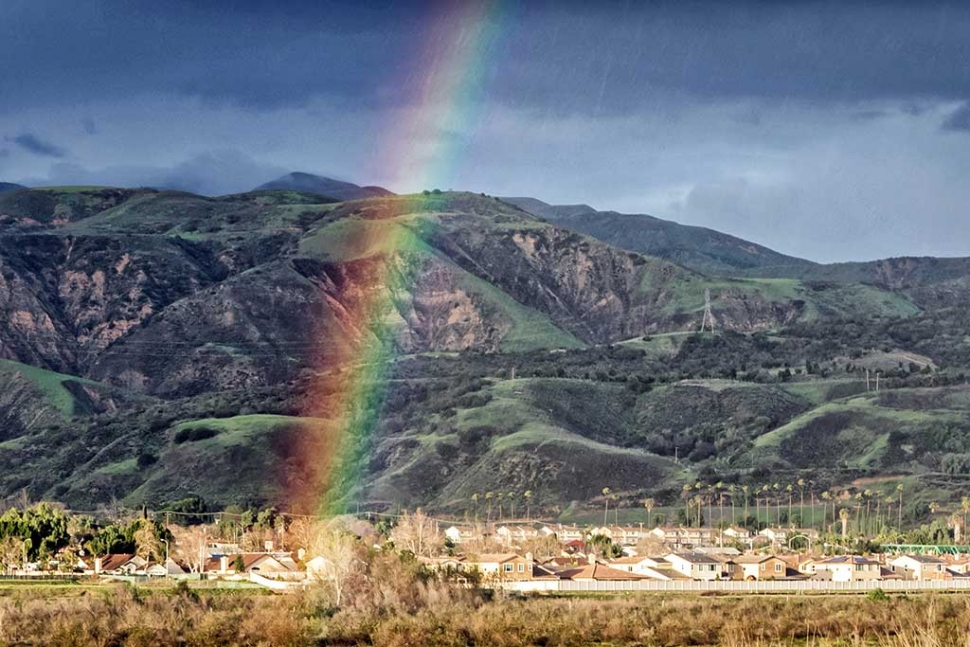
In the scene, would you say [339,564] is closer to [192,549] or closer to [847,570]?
[192,549]

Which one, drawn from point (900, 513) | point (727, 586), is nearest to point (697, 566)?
point (727, 586)

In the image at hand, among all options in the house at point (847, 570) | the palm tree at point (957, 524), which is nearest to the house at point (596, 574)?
the house at point (847, 570)

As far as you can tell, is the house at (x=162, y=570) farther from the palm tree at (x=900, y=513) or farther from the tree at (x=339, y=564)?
the palm tree at (x=900, y=513)

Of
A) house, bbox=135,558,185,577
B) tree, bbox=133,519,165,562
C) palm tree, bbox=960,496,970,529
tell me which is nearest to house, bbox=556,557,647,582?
house, bbox=135,558,185,577

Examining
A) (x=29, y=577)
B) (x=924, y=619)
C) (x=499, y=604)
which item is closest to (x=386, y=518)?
(x=29, y=577)

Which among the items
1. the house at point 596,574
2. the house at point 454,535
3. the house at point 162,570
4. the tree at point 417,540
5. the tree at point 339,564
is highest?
the tree at point 339,564

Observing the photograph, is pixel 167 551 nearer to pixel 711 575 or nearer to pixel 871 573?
pixel 711 575

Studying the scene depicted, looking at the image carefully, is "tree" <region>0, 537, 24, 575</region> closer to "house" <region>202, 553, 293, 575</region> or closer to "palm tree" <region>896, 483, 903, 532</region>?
"house" <region>202, 553, 293, 575</region>
